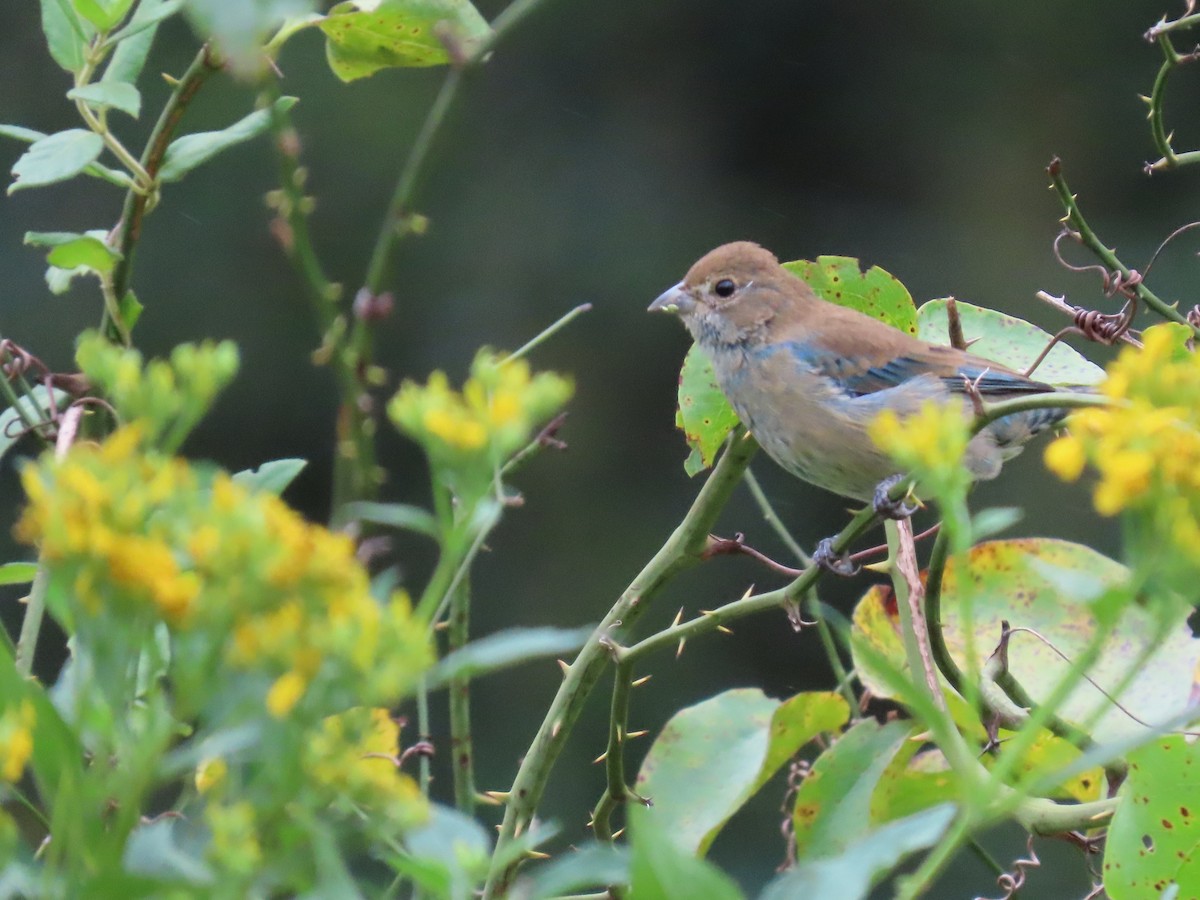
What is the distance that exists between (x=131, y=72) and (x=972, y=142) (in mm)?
7327

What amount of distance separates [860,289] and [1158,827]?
86 centimetres

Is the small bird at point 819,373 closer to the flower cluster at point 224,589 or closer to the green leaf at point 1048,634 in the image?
the green leaf at point 1048,634

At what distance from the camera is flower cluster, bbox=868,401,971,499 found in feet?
2.26

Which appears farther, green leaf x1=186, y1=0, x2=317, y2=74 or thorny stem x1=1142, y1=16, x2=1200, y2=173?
thorny stem x1=1142, y1=16, x2=1200, y2=173

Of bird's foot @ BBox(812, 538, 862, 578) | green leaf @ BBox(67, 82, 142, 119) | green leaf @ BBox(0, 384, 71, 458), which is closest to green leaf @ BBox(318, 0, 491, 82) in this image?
green leaf @ BBox(67, 82, 142, 119)

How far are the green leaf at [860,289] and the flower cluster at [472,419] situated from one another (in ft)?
3.78

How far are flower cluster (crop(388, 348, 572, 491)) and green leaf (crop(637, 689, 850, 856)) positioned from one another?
2.39 ft

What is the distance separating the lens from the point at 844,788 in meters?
1.34

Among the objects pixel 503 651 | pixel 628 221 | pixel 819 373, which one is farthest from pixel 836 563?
pixel 628 221

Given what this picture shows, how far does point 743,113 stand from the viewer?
27.5 ft

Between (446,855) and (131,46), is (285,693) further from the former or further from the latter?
(131,46)

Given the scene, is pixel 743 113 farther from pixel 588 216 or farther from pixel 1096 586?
pixel 1096 586

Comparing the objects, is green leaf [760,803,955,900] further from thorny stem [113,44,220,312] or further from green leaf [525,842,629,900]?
thorny stem [113,44,220,312]

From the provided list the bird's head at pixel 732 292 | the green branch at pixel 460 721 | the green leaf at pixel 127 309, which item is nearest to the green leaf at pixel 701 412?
the green branch at pixel 460 721
